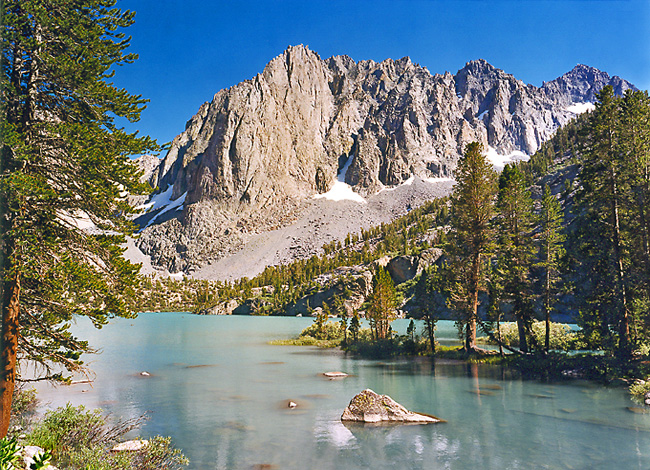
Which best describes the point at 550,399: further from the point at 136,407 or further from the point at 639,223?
the point at 136,407

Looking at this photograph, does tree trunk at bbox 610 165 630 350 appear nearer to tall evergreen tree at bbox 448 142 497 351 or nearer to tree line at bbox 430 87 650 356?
tree line at bbox 430 87 650 356

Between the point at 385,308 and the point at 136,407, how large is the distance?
3282 centimetres

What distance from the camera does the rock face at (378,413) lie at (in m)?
19.8

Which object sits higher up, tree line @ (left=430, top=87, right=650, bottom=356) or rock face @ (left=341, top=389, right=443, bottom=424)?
tree line @ (left=430, top=87, right=650, bottom=356)

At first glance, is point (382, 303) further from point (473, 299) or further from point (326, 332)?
point (326, 332)

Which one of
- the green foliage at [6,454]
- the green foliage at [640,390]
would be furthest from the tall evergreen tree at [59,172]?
the green foliage at [640,390]

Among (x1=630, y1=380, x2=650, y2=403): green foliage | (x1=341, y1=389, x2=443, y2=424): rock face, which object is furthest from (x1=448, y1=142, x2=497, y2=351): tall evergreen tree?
(x1=341, y1=389, x2=443, y2=424): rock face

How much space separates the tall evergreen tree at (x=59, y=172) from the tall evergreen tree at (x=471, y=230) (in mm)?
32664

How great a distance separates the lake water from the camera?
15.2 m

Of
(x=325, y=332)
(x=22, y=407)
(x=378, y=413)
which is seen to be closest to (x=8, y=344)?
(x=22, y=407)

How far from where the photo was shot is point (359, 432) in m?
18.3

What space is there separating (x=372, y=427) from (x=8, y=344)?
48.1ft

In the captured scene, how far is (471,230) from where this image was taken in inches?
1564

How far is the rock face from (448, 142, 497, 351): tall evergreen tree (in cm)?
2026
